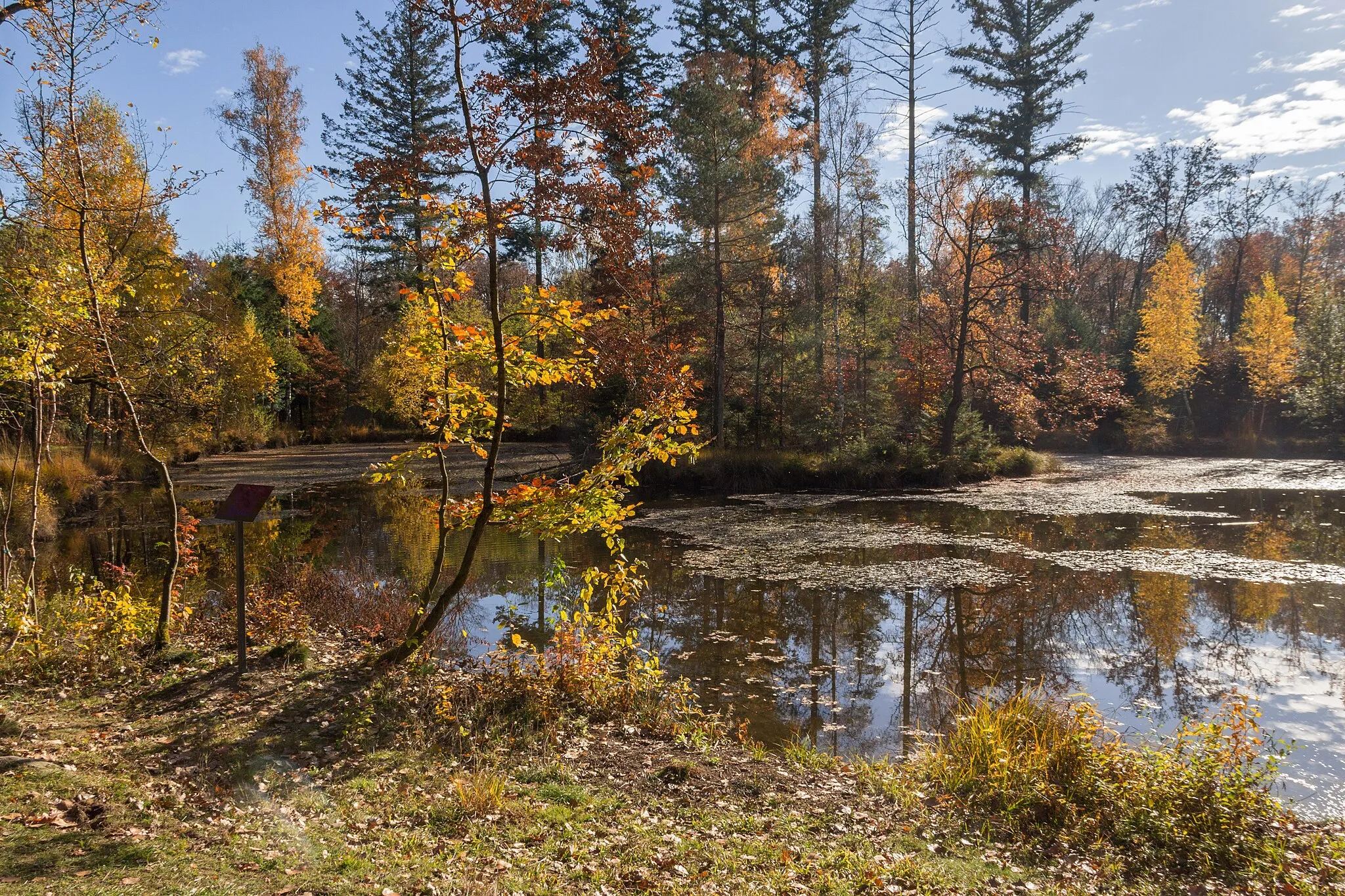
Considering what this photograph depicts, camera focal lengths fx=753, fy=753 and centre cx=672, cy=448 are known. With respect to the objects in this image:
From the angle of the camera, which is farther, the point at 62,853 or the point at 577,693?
the point at 577,693

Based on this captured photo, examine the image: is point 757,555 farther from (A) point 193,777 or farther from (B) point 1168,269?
(B) point 1168,269

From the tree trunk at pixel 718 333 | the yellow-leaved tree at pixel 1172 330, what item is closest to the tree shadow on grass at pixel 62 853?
the tree trunk at pixel 718 333

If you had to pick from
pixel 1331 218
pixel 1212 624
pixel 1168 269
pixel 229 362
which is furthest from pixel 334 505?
pixel 1331 218

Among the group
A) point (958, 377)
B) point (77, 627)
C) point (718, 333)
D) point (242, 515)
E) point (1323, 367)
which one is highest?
point (718, 333)

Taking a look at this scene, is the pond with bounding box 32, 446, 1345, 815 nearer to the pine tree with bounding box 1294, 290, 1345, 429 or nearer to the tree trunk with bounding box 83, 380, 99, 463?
the tree trunk with bounding box 83, 380, 99, 463

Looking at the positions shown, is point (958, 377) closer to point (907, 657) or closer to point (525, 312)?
point (907, 657)

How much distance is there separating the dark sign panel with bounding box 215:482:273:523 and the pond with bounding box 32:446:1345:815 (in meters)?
2.46

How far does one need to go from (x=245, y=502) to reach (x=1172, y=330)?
115 feet

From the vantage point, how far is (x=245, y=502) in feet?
20.6

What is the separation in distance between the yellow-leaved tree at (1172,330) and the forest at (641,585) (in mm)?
7226

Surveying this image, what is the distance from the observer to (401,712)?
231 inches

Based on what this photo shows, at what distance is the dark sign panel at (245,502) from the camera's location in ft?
20.3

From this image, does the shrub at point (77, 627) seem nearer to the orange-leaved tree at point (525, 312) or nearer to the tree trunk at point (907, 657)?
the orange-leaved tree at point (525, 312)

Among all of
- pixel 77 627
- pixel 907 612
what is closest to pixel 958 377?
pixel 907 612
